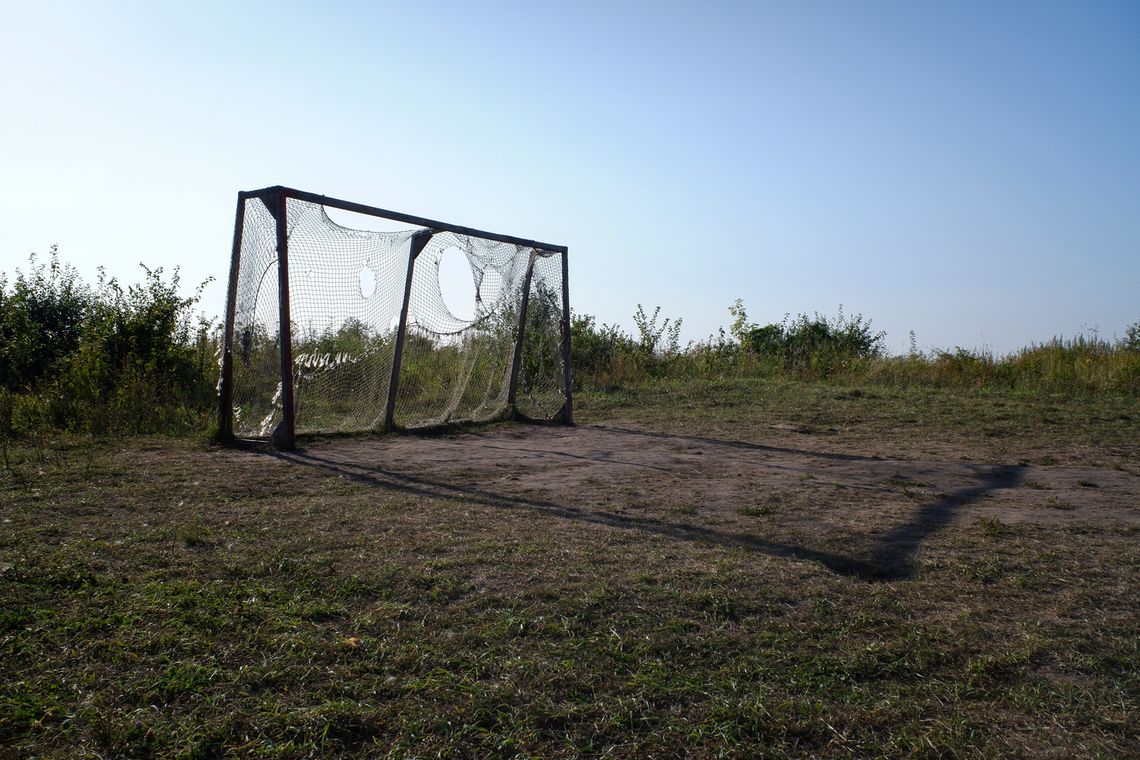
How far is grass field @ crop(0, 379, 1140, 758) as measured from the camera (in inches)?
90.2

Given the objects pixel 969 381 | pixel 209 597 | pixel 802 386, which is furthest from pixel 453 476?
pixel 969 381

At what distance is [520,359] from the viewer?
407 inches

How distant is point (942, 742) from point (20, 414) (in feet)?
28.8

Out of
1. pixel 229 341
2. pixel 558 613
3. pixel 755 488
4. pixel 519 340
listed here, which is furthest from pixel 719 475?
pixel 519 340

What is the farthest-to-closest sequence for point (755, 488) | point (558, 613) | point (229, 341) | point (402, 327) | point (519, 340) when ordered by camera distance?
point (519, 340) < point (402, 327) < point (229, 341) < point (755, 488) < point (558, 613)

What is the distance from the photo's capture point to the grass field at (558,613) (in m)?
2.29

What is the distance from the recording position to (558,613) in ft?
10.2

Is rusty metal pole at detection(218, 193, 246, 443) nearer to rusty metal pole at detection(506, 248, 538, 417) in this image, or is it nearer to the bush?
the bush

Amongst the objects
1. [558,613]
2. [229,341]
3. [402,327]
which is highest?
[402,327]

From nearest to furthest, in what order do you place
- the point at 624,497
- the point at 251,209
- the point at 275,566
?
the point at 275,566
the point at 624,497
the point at 251,209

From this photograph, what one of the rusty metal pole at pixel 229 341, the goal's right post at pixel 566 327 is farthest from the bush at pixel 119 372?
the goal's right post at pixel 566 327

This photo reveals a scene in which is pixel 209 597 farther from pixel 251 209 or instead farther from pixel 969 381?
pixel 969 381

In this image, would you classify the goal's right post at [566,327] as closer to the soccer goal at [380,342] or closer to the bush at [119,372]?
the soccer goal at [380,342]

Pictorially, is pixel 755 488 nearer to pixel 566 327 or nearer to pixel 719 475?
pixel 719 475
